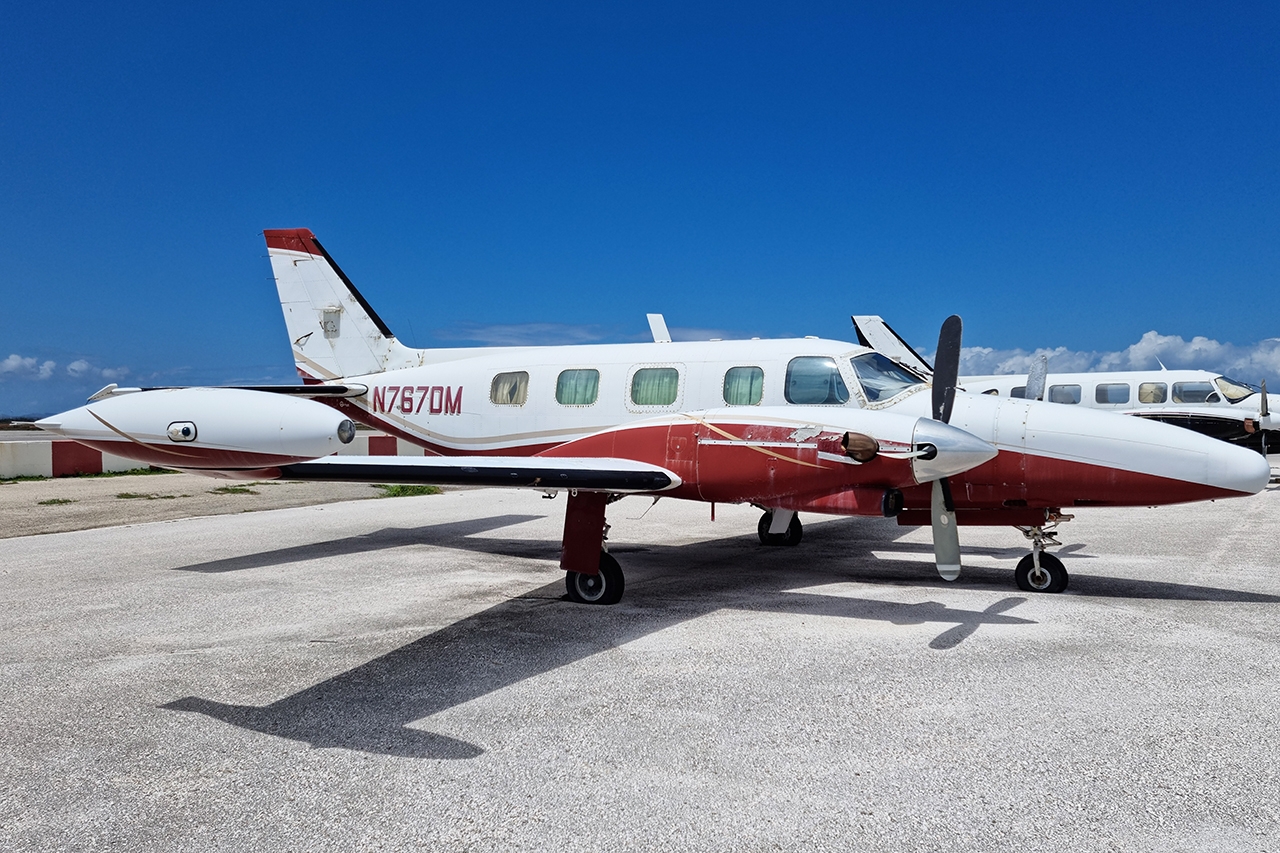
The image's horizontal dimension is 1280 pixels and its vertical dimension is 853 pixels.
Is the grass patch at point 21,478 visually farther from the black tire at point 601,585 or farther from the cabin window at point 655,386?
the black tire at point 601,585

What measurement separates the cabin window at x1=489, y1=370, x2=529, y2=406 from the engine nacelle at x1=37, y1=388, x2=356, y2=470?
14.0 ft

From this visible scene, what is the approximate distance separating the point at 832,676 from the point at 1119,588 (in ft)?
14.4

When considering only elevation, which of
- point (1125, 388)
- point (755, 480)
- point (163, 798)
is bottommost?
point (163, 798)

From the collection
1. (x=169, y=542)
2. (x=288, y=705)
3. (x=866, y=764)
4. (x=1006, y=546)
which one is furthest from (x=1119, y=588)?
(x=169, y=542)

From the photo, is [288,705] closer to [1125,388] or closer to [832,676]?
[832,676]

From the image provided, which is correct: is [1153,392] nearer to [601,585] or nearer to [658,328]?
[658,328]

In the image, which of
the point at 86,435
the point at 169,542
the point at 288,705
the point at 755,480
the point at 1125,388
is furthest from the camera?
the point at 1125,388

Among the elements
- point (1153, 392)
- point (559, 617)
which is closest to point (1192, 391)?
point (1153, 392)

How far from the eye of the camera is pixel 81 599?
7.91 m

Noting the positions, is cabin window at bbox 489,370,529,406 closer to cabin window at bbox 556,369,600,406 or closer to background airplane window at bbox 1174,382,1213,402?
cabin window at bbox 556,369,600,406

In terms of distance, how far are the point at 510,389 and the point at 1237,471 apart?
24.5 feet

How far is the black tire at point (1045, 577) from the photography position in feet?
26.0

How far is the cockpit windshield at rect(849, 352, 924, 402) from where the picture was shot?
820cm

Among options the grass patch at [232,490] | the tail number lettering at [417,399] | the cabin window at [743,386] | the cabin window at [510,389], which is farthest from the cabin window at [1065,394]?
the grass patch at [232,490]
